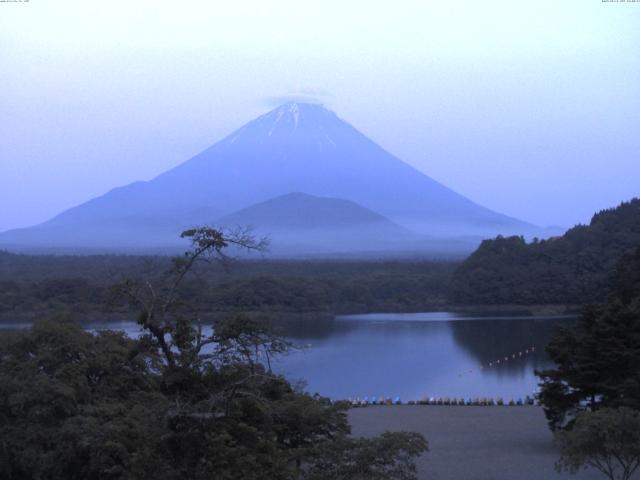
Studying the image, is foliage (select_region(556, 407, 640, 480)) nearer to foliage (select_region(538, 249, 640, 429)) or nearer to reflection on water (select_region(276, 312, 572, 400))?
foliage (select_region(538, 249, 640, 429))

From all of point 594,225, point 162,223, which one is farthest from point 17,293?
point 162,223

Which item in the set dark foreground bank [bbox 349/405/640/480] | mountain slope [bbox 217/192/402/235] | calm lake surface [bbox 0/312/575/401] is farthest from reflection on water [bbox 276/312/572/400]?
mountain slope [bbox 217/192/402/235]

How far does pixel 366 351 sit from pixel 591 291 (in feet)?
49.7

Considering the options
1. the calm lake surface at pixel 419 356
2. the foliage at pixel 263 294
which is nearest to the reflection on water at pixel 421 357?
the calm lake surface at pixel 419 356

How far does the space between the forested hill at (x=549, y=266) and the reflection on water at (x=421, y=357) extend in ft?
16.6

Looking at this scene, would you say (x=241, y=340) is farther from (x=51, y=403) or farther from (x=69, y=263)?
(x=69, y=263)

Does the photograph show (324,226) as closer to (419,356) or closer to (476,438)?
(419,356)

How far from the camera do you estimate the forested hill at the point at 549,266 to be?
37.3 metres

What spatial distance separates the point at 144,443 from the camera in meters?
5.36

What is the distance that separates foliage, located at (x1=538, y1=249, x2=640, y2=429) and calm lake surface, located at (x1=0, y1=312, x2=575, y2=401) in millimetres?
2160

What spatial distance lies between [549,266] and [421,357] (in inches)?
693

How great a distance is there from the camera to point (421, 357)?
2306 cm

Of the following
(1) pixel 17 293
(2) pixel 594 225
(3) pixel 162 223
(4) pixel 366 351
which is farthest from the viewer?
(3) pixel 162 223

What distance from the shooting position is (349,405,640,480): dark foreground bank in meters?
10.2
